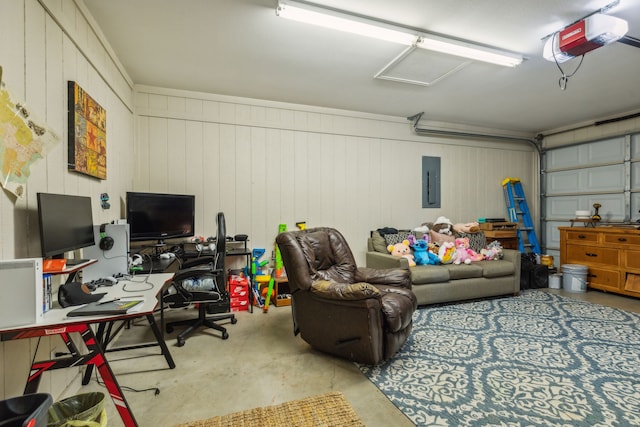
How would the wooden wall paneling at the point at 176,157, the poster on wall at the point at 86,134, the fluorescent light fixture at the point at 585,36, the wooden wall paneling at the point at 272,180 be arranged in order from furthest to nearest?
the wooden wall paneling at the point at 272,180 < the wooden wall paneling at the point at 176,157 < the fluorescent light fixture at the point at 585,36 < the poster on wall at the point at 86,134

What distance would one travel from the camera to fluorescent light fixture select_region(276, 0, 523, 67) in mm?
2109

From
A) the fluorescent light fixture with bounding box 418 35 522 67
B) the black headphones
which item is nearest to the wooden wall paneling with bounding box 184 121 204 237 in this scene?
the black headphones

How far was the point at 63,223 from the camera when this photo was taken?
1.68 m

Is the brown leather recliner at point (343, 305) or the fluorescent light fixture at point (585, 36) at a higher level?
the fluorescent light fixture at point (585, 36)

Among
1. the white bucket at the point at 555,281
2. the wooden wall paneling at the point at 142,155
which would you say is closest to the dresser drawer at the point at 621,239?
the white bucket at the point at 555,281

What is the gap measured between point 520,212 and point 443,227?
6.81 feet

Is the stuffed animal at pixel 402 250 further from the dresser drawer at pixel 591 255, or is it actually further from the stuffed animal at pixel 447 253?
the dresser drawer at pixel 591 255

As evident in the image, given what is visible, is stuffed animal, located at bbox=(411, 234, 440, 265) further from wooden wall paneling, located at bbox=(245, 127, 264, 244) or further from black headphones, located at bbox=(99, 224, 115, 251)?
black headphones, located at bbox=(99, 224, 115, 251)

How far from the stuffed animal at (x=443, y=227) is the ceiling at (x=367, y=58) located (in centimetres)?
168

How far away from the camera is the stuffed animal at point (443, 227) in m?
4.51

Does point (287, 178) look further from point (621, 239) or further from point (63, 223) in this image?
point (621, 239)

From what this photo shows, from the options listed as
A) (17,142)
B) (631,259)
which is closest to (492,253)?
(631,259)

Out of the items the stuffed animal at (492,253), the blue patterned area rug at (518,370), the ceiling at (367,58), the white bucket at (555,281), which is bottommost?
the blue patterned area rug at (518,370)

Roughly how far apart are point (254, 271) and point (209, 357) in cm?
149
